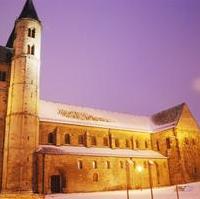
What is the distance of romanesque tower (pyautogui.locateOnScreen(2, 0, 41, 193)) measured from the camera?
3331 cm

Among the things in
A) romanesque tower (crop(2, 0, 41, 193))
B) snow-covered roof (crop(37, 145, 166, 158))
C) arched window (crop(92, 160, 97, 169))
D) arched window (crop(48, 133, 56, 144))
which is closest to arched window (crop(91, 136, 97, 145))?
snow-covered roof (crop(37, 145, 166, 158))

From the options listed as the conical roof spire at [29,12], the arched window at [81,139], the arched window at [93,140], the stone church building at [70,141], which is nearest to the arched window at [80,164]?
the stone church building at [70,141]

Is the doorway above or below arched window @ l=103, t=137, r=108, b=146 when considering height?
below

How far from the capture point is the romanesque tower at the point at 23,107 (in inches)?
1312

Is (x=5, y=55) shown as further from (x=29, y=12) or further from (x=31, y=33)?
(x=29, y=12)

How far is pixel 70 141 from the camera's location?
42.3 metres

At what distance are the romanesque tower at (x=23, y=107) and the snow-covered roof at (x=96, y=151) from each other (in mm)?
2477

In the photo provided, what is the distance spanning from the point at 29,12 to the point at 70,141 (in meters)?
20.4

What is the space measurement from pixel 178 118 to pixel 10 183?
30675mm

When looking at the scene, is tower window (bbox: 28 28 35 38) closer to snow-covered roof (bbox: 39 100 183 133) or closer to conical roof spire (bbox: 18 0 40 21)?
conical roof spire (bbox: 18 0 40 21)

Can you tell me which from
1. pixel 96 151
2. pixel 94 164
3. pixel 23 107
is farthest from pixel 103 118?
pixel 23 107

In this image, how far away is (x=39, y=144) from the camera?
38.9 metres

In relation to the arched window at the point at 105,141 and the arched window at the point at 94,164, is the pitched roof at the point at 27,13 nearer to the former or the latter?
the arched window at the point at 105,141

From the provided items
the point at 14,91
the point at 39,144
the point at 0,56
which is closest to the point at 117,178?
the point at 39,144
